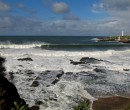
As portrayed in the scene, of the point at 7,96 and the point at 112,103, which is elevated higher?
the point at 7,96

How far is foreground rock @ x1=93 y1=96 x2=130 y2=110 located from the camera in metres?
18.4

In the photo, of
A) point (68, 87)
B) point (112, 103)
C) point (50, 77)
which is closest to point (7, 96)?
point (112, 103)

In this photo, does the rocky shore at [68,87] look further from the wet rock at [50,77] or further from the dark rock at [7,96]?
the dark rock at [7,96]

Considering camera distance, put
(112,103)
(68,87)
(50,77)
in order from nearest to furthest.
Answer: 1. (112,103)
2. (68,87)
3. (50,77)

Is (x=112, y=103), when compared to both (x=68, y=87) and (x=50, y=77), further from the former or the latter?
(x=50, y=77)

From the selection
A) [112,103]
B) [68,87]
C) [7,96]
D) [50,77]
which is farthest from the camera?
[50,77]

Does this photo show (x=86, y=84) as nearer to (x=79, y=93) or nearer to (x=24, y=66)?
(x=79, y=93)

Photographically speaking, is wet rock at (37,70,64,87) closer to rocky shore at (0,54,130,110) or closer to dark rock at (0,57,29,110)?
rocky shore at (0,54,130,110)

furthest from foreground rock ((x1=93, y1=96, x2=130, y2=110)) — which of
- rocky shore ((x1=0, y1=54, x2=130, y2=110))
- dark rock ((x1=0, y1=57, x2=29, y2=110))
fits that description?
dark rock ((x1=0, y1=57, x2=29, y2=110))

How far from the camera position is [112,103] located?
19.2 metres

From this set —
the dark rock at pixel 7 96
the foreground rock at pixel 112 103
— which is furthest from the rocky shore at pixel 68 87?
the dark rock at pixel 7 96

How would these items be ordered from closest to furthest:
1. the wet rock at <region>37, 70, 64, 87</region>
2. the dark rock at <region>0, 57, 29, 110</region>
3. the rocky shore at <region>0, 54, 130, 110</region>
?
the dark rock at <region>0, 57, 29, 110</region> → the rocky shore at <region>0, 54, 130, 110</region> → the wet rock at <region>37, 70, 64, 87</region>

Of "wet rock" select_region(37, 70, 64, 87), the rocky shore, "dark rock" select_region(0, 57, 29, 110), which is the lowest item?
the rocky shore

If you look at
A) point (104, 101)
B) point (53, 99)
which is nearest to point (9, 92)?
point (53, 99)
